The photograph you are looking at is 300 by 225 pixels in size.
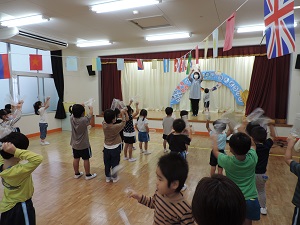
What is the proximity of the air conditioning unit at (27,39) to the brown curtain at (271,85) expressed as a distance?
5959 mm

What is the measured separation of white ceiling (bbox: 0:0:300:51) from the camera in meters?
3.66

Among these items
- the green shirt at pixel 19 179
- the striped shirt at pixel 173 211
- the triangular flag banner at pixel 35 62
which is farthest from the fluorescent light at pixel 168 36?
the striped shirt at pixel 173 211

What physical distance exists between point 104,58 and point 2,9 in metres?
4.10

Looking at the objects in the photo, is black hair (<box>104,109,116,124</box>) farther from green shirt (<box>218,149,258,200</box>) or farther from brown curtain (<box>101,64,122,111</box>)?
brown curtain (<box>101,64,122,111</box>)

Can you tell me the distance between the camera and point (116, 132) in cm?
307

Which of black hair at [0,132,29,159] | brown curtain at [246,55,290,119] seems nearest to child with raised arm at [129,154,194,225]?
black hair at [0,132,29,159]

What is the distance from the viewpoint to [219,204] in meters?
0.62

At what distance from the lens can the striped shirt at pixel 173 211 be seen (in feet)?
3.58

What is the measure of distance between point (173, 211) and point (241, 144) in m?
0.75

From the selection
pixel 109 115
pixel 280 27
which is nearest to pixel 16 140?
pixel 109 115

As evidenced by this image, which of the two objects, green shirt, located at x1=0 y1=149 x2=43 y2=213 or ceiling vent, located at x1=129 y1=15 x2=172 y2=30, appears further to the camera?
ceiling vent, located at x1=129 y1=15 x2=172 y2=30

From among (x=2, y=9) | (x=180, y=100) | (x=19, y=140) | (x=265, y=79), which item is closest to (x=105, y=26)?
(x=2, y=9)

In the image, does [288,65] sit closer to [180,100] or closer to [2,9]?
[180,100]

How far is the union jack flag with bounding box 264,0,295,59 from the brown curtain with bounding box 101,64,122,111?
682 centimetres
